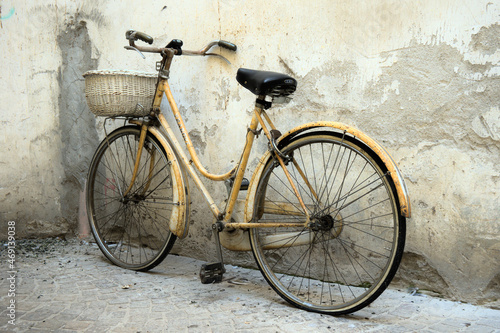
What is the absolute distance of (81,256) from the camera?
146 inches

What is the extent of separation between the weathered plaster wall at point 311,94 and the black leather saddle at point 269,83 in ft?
1.70

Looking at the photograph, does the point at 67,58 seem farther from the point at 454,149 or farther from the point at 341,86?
the point at 454,149

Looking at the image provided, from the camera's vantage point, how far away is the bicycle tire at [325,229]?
8.74 ft

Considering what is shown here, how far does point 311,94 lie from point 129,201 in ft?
5.24

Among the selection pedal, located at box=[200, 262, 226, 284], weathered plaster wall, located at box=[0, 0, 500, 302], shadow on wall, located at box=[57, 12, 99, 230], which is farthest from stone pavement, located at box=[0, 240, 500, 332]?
shadow on wall, located at box=[57, 12, 99, 230]

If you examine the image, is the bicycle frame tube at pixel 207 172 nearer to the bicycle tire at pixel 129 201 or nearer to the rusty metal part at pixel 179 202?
the rusty metal part at pixel 179 202

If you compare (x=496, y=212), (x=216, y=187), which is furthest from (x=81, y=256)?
(x=496, y=212)

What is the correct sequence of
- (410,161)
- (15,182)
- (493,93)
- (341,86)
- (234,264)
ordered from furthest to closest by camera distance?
(15,182), (234,264), (341,86), (410,161), (493,93)

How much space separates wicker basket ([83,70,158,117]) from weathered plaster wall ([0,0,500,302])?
0.47 m

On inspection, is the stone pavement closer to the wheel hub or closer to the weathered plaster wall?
the weathered plaster wall

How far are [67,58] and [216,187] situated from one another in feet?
6.21

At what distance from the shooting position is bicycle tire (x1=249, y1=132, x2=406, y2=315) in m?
2.66

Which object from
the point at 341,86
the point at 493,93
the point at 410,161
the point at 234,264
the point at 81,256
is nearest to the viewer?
the point at 493,93

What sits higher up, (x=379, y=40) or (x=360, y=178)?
(x=379, y=40)
